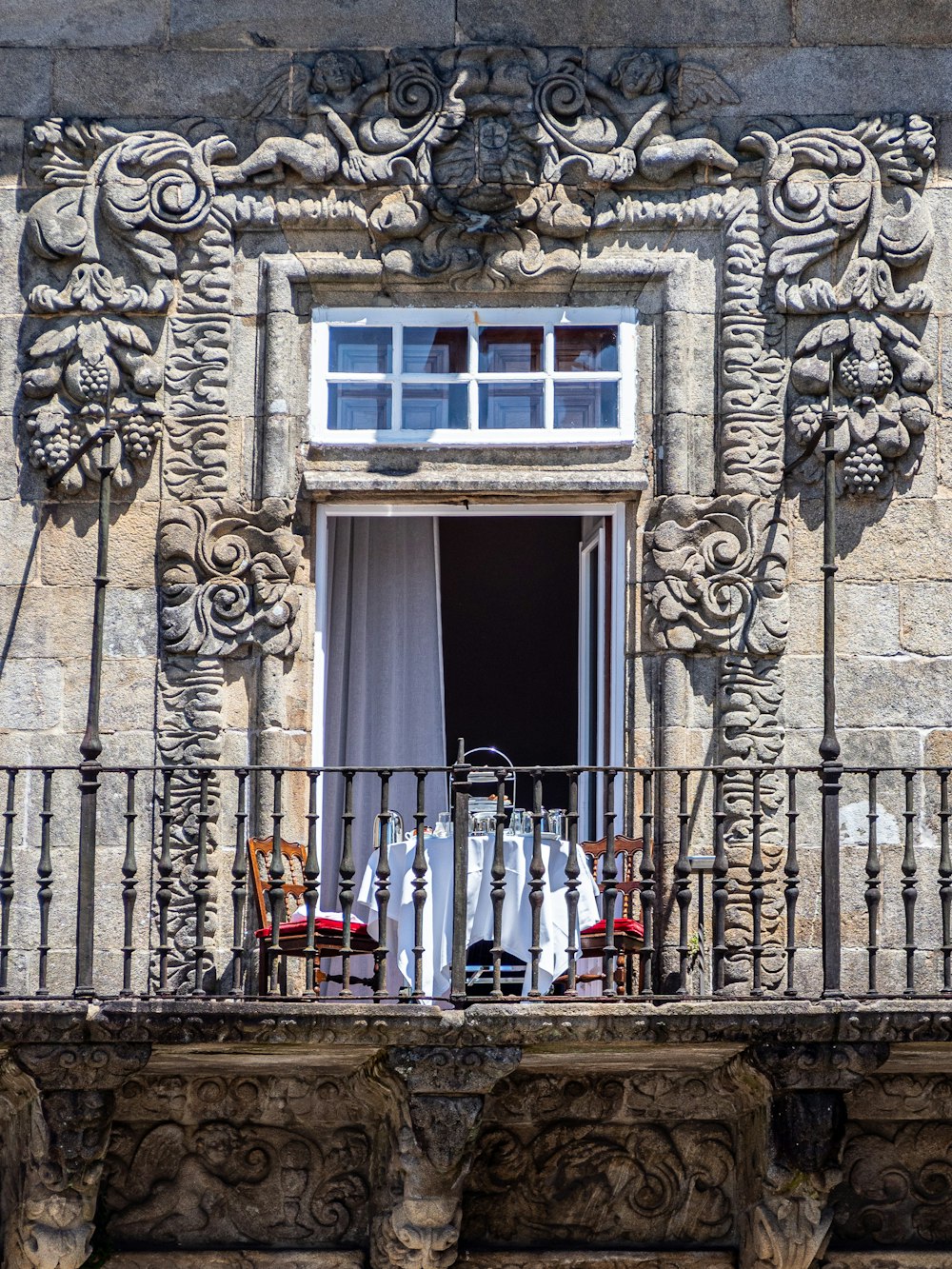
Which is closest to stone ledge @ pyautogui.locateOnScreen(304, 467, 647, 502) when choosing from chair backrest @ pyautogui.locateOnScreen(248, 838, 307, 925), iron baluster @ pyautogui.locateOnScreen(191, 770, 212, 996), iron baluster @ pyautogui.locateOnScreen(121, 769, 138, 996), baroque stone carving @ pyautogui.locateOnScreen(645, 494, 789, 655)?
baroque stone carving @ pyautogui.locateOnScreen(645, 494, 789, 655)

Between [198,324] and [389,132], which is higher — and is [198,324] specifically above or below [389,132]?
below

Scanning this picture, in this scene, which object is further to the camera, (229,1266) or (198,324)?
(198,324)

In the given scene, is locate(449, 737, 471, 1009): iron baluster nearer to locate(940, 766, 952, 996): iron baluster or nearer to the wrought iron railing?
the wrought iron railing

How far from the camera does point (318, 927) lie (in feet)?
29.9

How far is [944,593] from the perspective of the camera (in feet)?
32.2

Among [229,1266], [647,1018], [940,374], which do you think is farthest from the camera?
[940,374]

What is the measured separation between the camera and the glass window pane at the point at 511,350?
10.1 m

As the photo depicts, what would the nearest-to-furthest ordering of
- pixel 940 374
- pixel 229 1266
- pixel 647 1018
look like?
pixel 647 1018
pixel 229 1266
pixel 940 374

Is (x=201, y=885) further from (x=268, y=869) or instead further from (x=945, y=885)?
(x=945, y=885)

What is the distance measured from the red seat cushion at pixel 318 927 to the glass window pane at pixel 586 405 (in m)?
2.35

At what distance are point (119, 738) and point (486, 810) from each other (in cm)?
159

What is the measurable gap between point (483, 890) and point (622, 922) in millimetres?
559

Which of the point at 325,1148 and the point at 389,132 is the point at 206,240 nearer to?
the point at 389,132

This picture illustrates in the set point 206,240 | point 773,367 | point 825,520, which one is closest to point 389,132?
point 206,240
